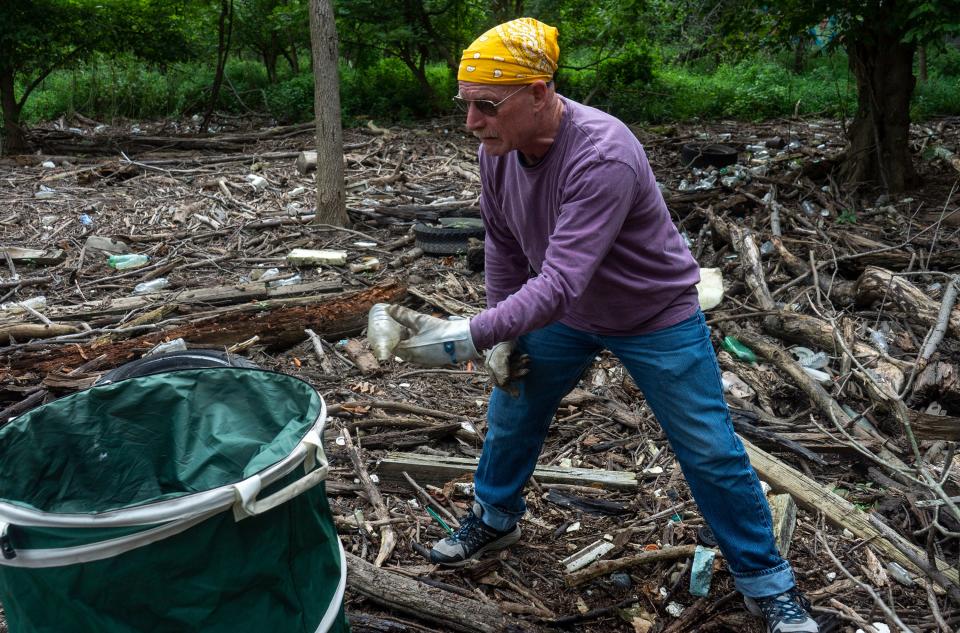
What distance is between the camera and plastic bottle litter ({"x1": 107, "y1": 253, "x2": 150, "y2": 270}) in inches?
282

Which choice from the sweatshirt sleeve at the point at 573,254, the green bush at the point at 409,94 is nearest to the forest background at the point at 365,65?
the green bush at the point at 409,94

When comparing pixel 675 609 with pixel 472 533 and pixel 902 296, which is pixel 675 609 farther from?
pixel 902 296

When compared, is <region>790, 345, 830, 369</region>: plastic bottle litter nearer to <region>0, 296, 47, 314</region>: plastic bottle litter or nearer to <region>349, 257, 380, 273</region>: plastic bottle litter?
<region>349, 257, 380, 273</region>: plastic bottle litter

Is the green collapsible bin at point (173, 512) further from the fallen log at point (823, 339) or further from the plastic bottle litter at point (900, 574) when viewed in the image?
the fallen log at point (823, 339)

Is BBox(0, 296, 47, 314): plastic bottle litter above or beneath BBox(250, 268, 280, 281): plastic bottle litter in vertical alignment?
above

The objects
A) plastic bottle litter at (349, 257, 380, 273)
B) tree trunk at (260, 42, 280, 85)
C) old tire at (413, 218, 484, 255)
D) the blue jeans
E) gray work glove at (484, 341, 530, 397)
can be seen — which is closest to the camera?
the blue jeans

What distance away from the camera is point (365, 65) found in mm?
18062

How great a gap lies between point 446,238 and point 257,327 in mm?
2514

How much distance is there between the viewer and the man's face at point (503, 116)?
2.35m

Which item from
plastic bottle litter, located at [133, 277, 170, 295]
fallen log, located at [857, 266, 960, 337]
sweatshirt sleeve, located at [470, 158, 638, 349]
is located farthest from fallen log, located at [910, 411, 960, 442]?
plastic bottle litter, located at [133, 277, 170, 295]

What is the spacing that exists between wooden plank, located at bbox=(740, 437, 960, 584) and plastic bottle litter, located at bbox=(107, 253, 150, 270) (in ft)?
18.9

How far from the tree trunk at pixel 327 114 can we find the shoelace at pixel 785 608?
21.2ft

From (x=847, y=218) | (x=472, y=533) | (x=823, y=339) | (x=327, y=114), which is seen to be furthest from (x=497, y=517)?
(x=847, y=218)

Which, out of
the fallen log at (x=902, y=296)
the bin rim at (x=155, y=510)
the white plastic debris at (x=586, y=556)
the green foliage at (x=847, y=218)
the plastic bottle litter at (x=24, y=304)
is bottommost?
the white plastic debris at (x=586, y=556)
